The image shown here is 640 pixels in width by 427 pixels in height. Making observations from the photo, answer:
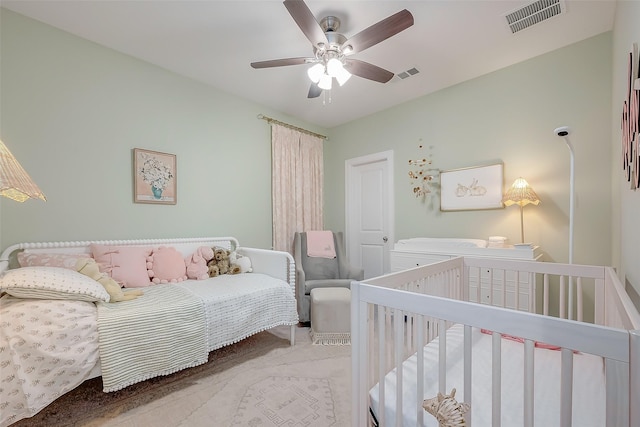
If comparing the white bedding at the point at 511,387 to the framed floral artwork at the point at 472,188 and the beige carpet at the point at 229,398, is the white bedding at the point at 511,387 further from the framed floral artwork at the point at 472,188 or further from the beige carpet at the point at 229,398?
the framed floral artwork at the point at 472,188

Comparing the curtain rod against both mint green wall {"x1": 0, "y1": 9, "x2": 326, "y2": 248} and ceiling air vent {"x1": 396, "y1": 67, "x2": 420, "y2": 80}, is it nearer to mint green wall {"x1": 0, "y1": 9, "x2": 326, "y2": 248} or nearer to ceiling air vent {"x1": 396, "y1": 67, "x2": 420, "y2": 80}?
mint green wall {"x1": 0, "y1": 9, "x2": 326, "y2": 248}

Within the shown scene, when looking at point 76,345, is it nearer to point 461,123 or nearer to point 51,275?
point 51,275

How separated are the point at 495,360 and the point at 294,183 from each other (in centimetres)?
315

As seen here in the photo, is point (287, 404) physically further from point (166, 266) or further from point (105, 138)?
point (105, 138)

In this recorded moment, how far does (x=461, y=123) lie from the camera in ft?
9.40

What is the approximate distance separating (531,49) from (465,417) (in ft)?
9.33

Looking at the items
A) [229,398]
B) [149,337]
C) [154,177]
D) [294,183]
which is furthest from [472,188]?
[154,177]

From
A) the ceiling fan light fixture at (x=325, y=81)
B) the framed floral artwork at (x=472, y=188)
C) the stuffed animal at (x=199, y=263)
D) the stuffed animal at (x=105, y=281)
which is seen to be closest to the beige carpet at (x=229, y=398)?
the stuffed animal at (x=105, y=281)

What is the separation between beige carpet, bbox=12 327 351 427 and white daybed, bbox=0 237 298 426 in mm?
215

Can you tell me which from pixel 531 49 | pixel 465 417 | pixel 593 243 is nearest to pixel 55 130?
pixel 465 417

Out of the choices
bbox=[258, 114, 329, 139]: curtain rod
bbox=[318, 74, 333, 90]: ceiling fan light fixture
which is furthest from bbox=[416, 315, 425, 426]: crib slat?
bbox=[258, 114, 329, 139]: curtain rod

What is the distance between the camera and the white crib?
533 mm

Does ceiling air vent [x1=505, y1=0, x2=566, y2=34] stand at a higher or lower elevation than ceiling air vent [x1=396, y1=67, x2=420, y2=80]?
higher

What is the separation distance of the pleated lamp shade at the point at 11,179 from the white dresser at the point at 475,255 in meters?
2.45
